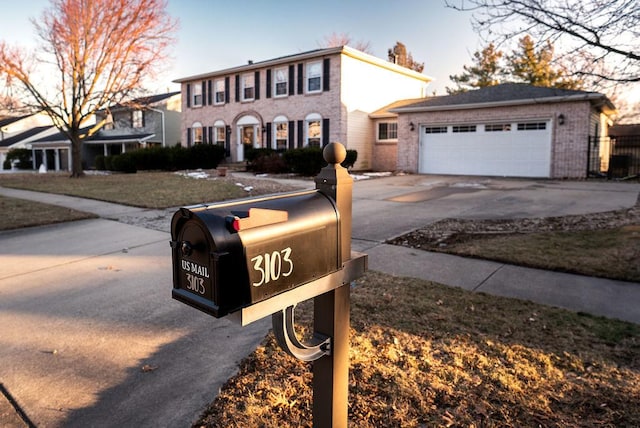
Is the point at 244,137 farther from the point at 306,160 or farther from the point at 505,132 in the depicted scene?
the point at 505,132

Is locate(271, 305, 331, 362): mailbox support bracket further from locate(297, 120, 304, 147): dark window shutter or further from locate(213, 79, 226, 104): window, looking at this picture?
locate(213, 79, 226, 104): window

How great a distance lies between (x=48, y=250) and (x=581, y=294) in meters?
6.65

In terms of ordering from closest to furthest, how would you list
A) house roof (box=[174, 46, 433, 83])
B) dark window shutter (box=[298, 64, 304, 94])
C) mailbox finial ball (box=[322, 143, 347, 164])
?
mailbox finial ball (box=[322, 143, 347, 164]) → house roof (box=[174, 46, 433, 83]) → dark window shutter (box=[298, 64, 304, 94])

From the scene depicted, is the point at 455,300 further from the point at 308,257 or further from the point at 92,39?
the point at 92,39

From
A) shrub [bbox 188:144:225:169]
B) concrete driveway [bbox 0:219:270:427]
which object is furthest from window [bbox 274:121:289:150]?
concrete driveway [bbox 0:219:270:427]

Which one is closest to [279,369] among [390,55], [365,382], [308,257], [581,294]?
[365,382]

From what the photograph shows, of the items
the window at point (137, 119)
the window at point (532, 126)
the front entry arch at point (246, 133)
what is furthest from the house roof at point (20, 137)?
the window at point (532, 126)

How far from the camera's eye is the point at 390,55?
27391 mm

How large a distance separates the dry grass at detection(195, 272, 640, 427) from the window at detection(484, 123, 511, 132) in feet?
52.8

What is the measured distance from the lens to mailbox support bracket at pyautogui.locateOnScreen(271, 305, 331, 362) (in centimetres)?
170

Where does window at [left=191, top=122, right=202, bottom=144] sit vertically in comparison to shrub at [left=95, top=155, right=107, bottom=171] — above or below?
above

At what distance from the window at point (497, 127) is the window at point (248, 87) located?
13.0 m

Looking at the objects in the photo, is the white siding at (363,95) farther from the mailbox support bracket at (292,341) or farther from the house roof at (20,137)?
the house roof at (20,137)

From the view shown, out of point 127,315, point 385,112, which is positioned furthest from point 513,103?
point 127,315
